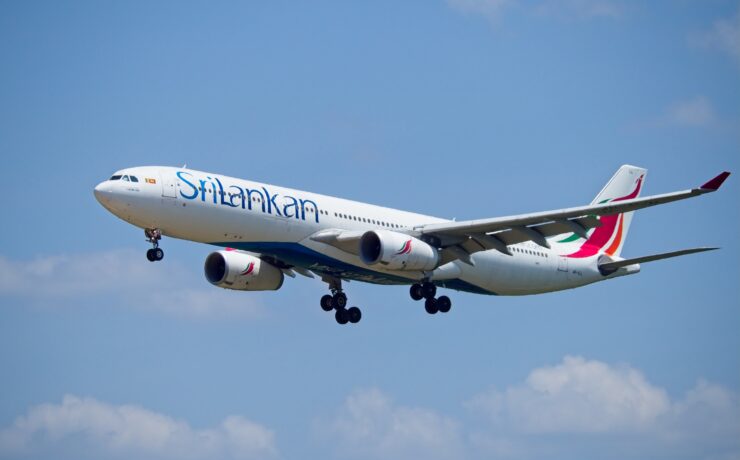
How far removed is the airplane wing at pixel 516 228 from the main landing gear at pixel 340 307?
5.55m

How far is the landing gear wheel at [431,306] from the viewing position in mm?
55250

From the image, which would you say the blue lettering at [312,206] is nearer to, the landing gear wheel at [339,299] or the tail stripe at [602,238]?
the landing gear wheel at [339,299]

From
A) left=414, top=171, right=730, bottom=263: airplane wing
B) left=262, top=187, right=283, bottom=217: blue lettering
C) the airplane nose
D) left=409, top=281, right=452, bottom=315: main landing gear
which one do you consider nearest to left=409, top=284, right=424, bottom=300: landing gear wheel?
left=409, top=281, right=452, bottom=315: main landing gear

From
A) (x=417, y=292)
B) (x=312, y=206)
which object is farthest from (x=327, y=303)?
(x=312, y=206)

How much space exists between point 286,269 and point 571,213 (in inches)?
516

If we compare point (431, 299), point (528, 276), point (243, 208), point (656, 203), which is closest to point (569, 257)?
point (528, 276)

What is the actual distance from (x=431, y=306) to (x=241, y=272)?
320 inches

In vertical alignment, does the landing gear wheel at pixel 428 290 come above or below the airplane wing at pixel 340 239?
below

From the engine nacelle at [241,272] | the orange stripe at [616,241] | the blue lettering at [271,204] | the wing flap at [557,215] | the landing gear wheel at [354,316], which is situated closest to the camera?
the wing flap at [557,215]

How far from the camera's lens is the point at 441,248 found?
54.1 meters

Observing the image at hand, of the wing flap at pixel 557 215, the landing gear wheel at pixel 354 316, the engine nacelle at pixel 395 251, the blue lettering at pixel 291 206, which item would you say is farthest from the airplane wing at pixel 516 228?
the landing gear wheel at pixel 354 316

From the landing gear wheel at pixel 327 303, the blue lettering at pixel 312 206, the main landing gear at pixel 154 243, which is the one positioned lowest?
the main landing gear at pixel 154 243

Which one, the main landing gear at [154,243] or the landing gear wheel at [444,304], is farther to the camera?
the landing gear wheel at [444,304]

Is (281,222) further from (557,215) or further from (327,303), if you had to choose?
(557,215)
